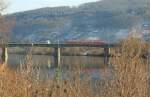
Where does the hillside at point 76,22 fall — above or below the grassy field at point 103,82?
below

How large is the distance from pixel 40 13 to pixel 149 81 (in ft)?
543

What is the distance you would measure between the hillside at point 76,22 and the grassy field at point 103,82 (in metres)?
118

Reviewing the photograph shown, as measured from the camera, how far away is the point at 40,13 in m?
177

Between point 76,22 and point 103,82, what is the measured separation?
544 ft

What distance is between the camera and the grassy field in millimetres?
10711

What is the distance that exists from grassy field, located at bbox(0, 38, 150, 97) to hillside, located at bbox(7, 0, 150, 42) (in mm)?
117834

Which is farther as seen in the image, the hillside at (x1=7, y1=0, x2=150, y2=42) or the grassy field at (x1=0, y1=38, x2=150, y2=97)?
the hillside at (x1=7, y1=0, x2=150, y2=42)

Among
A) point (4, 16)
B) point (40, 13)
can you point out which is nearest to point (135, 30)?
point (4, 16)

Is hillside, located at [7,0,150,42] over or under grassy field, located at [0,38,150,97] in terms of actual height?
under

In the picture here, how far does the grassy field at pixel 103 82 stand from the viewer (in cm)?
1071

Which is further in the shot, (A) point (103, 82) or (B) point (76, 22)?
(B) point (76, 22)

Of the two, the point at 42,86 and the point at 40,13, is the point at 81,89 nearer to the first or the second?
the point at 42,86

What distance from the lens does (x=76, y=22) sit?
583 ft

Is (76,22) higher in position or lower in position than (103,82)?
lower
